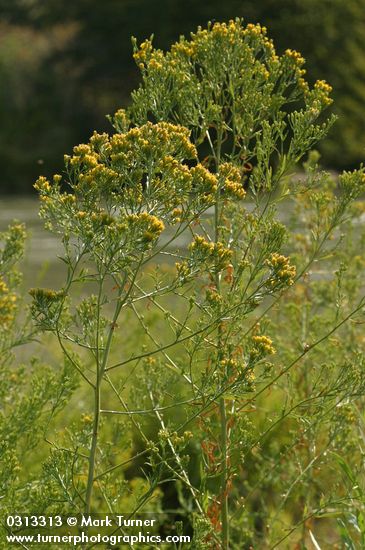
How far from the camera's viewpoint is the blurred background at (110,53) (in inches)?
1395

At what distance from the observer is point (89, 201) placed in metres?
2.54

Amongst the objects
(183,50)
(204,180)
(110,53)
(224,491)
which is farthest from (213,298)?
(110,53)

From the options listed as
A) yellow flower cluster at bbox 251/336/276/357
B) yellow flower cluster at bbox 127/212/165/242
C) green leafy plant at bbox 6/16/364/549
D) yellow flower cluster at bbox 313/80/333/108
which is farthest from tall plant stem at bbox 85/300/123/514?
yellow flower cluster at bbox 313/80/333/108

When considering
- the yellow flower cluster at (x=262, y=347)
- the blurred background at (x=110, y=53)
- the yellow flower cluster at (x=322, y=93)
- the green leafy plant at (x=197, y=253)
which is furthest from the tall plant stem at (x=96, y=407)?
the blurred background at (x=110, y=53)

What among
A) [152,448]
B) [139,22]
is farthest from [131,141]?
[139,22]

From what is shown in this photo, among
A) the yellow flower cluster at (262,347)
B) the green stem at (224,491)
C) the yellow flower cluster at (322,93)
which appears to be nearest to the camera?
the yellow flower cluster at (262,347)

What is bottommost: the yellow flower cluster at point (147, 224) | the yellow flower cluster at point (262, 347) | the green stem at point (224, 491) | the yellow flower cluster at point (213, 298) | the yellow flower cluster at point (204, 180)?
the green stem at point (224, 491)

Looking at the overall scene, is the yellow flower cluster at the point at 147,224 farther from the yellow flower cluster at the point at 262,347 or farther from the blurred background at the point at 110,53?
the blurred background at the point at 110,53

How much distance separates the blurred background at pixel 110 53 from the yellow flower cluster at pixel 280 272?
32.1 m

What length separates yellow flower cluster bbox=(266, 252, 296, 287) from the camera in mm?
2537

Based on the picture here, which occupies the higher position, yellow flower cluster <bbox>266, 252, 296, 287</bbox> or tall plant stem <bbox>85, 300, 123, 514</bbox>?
Result: yellow flower cluster <bbox>266, 252, 296, 287</bbox>

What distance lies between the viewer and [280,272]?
2539mm

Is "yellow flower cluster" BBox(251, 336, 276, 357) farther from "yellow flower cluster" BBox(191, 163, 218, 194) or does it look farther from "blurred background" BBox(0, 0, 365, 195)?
"blurred background" BBox(0, 0, 365, 195)

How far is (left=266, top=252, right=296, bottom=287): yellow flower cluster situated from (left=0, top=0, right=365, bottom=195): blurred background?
105 feet
